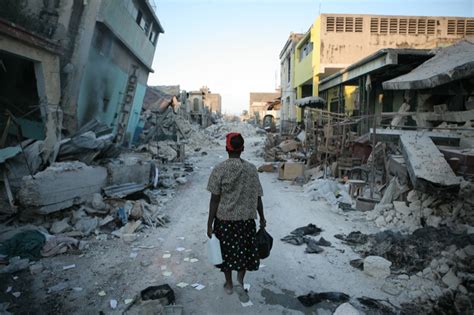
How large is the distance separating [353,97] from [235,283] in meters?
16.7

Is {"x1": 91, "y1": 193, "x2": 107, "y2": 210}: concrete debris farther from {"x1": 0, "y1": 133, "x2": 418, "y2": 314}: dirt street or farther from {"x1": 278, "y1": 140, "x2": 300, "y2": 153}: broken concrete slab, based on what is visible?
{"x1": 278, "y1": 140, "x2": 300, "y2": 153}: broken concrete slab

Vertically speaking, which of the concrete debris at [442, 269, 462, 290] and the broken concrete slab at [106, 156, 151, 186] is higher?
the broken concrete slab at [106, 156, 151, 186]

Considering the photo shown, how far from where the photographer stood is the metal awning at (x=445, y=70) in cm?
743

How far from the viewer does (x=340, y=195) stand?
319 inches

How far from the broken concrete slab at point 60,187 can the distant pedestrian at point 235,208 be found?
3.27 m

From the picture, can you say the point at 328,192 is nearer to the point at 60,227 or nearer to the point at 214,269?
the point at 214,269

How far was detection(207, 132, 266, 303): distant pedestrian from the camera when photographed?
3312 mm

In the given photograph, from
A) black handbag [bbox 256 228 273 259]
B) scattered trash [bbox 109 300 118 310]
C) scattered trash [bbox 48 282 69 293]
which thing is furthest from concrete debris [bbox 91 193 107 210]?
black handbag [bbox 256 228 273 259]

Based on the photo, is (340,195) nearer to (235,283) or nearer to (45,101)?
(235,283)

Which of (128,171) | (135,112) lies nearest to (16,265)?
(128,171)

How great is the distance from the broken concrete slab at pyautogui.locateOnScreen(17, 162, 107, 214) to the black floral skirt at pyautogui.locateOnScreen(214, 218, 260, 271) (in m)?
3.31

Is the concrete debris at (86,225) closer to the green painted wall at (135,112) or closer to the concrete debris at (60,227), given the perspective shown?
the concrete debris at (60,227)

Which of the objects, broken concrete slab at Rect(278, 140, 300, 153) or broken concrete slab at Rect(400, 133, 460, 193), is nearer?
broken concrete slab at Rect(400, 133, 460, 193)

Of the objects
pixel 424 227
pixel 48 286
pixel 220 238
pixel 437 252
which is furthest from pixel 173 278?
pixel 424 227
